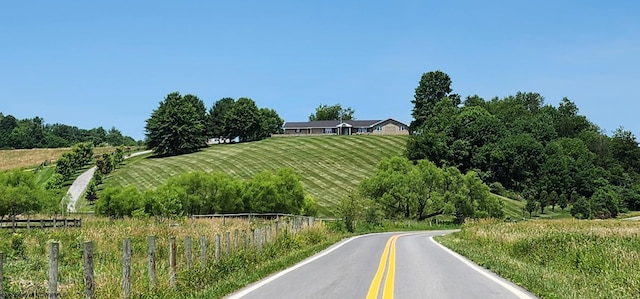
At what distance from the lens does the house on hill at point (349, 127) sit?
159500 mm

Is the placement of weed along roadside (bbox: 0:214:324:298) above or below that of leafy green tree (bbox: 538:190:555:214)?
above

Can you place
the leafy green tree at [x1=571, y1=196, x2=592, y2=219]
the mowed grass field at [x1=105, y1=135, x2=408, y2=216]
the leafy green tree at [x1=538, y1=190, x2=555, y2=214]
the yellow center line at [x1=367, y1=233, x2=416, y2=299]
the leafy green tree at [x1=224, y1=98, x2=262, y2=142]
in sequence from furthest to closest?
the leafy green tree at [x1=224, y1=98, x2=262, y2=142]
the leafy green tree at [x1=538, y1=190, x2=555, y2=214]
the mowed grass field at [x1=105, y1=135, x2=408, y2=216]
the leafy green tree at [x1=571, y1=196, x2=592, y2=219]
the yellow center line at [x1=367, y1=233, x2=416, y2=299]

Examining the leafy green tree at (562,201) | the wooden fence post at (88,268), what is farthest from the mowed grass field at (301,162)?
the wooden fence post at (88,268)

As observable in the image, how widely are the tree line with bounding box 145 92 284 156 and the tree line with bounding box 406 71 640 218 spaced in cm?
4202

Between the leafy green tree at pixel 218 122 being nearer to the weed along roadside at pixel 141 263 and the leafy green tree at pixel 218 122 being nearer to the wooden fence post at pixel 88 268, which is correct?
the weed along roadside at pixel 141 263

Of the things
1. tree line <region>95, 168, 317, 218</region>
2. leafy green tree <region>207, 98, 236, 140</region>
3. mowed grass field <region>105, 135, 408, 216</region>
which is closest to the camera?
tree line <region>95, 168, 317, 218</region>

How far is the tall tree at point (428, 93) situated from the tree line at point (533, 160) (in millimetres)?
8536

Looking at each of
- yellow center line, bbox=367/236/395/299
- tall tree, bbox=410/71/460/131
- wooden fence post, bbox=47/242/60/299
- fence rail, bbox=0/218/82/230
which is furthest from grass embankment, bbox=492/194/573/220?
wooden fence post, bbox=47/242/60/299

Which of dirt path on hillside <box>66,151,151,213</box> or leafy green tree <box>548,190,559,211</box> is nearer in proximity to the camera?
dirt path on hillside <box>66,151,151,213</box>

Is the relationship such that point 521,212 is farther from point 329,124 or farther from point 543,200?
point 329,124

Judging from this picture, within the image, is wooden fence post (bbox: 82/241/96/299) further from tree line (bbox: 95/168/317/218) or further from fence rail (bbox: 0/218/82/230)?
tree line (bbox: 95/168/317/218)

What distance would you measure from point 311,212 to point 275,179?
23.3ft

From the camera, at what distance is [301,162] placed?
359ft

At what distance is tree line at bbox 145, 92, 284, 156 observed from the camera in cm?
12338
